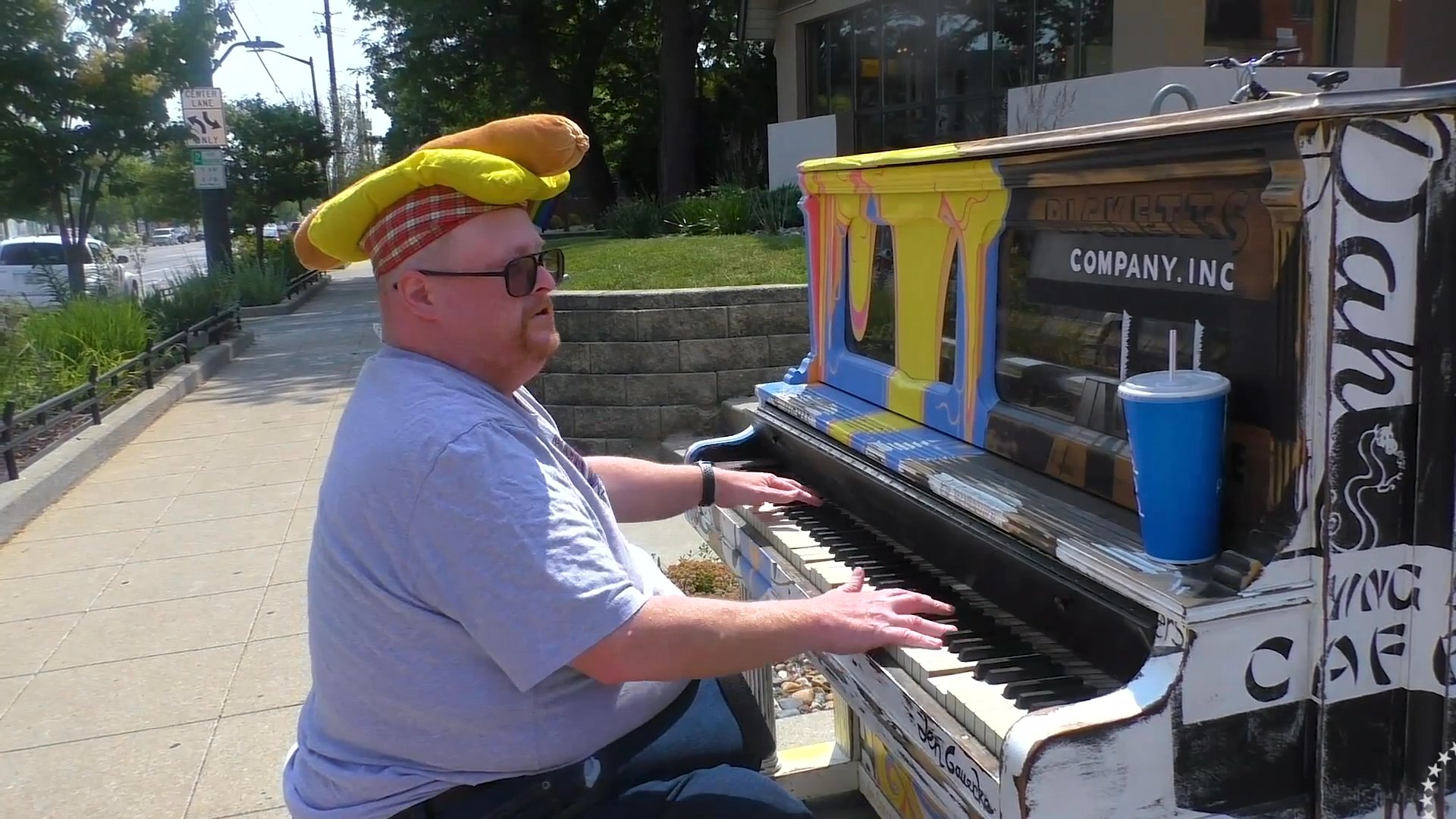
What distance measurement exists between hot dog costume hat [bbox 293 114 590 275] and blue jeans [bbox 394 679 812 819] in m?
0.97

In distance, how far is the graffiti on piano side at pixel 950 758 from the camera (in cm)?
174

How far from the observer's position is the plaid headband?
1972 mm

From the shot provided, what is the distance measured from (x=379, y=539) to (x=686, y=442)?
5680 mm

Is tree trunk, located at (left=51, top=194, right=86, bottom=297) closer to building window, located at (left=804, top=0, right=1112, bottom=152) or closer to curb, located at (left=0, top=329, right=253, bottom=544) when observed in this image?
curb, located at (left=0, top=329, right=253, bottom=544)

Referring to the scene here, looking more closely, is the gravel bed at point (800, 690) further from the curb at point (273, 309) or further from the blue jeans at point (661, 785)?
the curb at point (273, 309)

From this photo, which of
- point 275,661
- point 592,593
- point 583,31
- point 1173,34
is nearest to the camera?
point 592,593

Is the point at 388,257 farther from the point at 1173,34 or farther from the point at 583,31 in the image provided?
the point at 583,31

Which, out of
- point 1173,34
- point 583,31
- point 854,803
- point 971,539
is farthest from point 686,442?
point 583,31

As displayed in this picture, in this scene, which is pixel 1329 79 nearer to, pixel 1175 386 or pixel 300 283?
pixel 1175 386

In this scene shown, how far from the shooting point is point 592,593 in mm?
1793

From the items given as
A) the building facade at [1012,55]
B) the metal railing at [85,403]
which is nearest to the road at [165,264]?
the metal railing at [85,403]

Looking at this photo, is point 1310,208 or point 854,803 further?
point 854,803

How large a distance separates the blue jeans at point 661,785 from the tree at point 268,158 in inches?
1076

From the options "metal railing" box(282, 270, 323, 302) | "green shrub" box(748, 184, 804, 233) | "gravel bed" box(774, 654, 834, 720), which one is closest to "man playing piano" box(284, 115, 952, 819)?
"gravel bed" box(774, 654, 834, 720)
